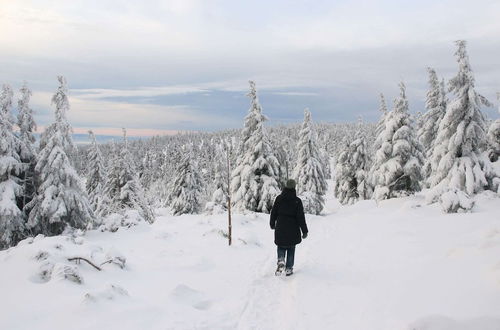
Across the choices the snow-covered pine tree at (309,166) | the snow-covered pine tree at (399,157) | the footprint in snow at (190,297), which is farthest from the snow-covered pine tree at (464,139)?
the footprint in snow at (190,297)

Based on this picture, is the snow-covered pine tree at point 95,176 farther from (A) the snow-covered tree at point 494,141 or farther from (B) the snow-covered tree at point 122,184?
(A) the snow-covered tree at point 494,141

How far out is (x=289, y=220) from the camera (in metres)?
8.30

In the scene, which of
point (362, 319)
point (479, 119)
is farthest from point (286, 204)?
point (479, 119)

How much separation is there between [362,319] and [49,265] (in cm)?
571

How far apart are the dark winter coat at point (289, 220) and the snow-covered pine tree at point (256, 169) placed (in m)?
18.0

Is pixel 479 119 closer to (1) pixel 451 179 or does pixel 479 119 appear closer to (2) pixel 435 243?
(1) pixel 451 179

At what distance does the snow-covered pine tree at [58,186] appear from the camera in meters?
18.2

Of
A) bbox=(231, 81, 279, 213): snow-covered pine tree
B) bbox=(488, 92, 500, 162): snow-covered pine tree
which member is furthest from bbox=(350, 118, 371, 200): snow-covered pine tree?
bbox=(488, 92, 500, 162): snow-covered pine tree

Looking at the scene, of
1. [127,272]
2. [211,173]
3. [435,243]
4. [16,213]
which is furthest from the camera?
[211,173]

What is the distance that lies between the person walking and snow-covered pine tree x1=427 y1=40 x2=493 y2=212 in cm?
1517

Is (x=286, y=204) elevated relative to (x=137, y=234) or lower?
elevated

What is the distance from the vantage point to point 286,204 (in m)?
8.33

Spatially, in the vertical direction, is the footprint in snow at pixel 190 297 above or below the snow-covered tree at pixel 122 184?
above

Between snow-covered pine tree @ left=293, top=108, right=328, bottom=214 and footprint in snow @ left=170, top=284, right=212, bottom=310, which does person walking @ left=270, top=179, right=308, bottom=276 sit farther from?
snow-covered pine tree @ left=293, top=108, right=328, bottom=214
